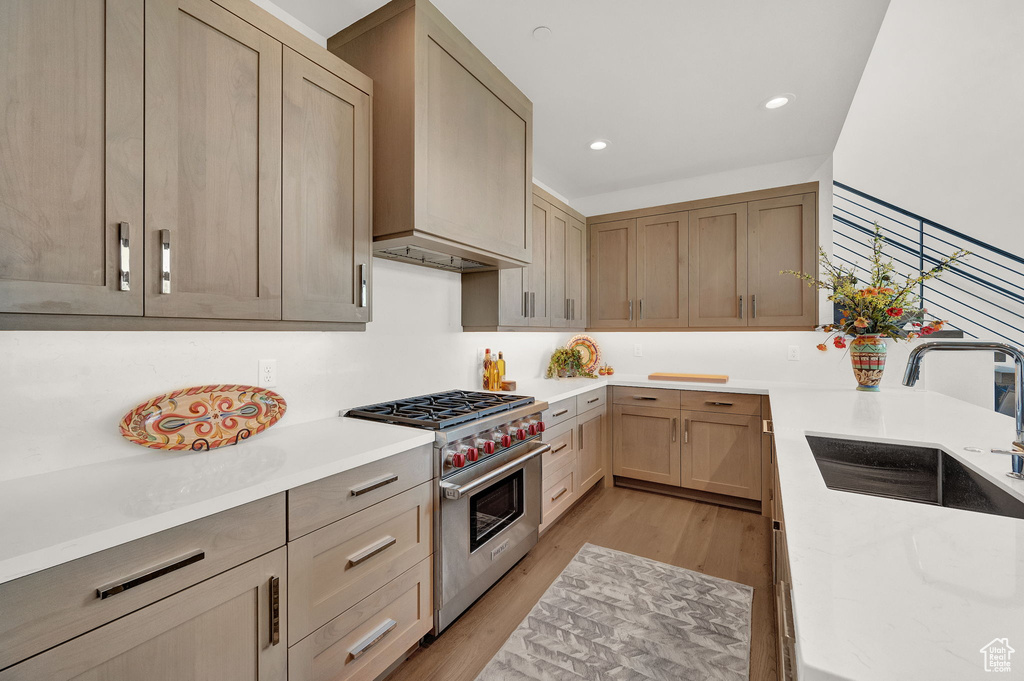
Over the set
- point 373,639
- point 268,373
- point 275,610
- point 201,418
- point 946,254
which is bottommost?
point 373,639

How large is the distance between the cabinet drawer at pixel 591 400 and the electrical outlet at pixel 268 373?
1949 millimetres

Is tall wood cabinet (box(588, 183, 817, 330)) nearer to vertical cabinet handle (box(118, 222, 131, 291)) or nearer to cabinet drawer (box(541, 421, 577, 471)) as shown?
cabinet drawer (box(541, 421, 577, 471))

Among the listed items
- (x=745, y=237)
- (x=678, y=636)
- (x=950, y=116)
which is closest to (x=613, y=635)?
(x=678, y=636)

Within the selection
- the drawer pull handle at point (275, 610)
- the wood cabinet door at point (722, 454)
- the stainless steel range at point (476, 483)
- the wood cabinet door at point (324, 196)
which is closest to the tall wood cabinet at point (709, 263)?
the wood cabinet door at point (722, 454)

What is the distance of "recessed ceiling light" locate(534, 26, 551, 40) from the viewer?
191 cm

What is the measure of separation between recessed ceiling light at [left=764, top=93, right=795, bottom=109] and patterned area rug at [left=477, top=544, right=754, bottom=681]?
8.66 ft

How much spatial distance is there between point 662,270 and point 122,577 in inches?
142

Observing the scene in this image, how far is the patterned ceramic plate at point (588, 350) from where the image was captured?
3.78 meters

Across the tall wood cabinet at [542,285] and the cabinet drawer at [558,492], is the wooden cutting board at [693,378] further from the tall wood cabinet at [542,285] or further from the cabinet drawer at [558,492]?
the cabinet drawer at [558,492]

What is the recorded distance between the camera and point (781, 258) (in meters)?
3.24

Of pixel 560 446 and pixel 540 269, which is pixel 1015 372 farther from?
pixel 540 269

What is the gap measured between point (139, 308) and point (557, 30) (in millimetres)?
1921

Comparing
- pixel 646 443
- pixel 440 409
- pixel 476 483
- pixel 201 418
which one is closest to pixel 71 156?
pixel 201 418

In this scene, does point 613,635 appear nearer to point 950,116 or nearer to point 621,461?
point 621,461
